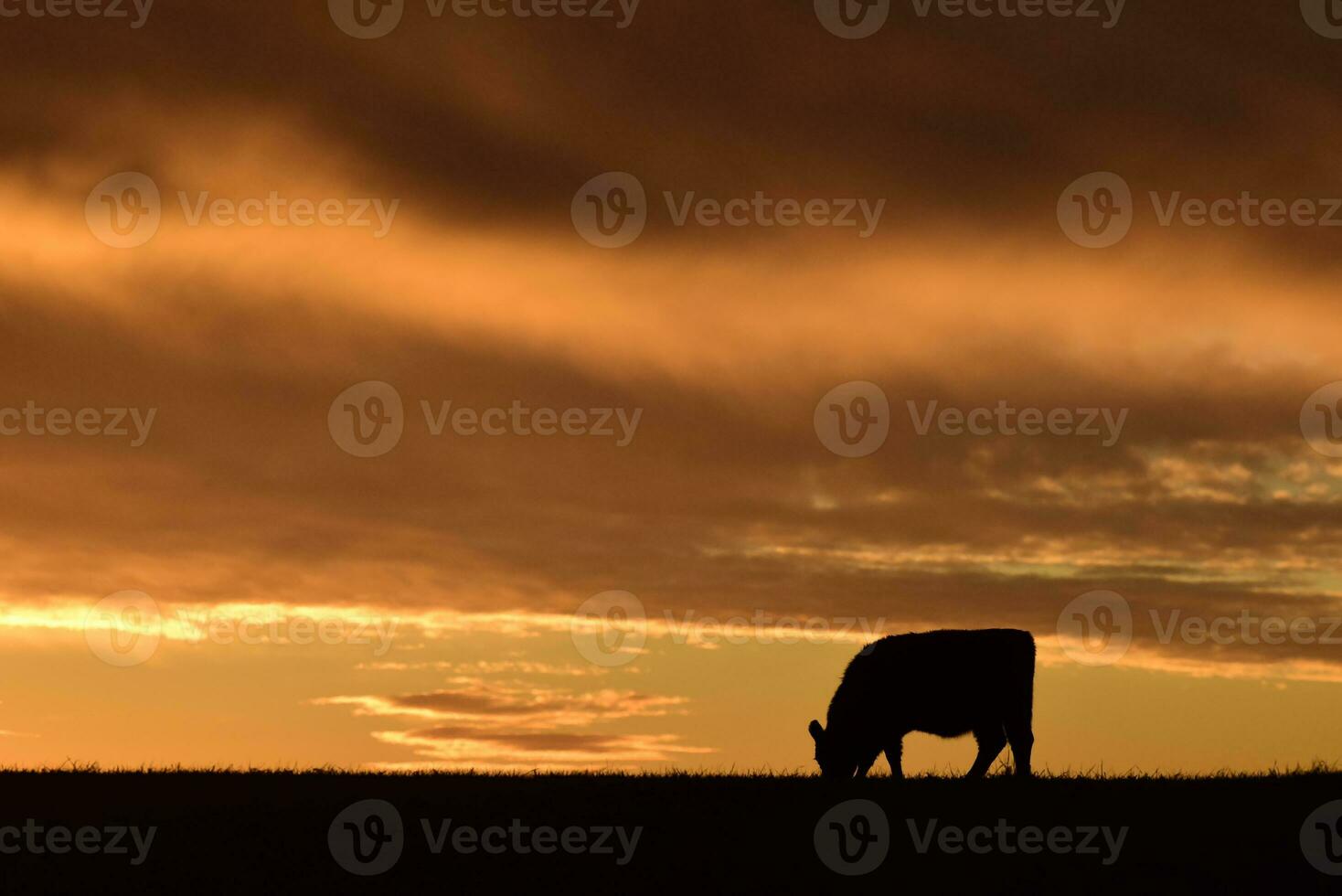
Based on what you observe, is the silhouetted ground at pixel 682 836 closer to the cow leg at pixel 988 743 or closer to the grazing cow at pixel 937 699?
the cow leg at pixel 988 743

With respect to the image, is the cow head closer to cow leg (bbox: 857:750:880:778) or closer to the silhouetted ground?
cow leg (bbox: 857:750:880:778)

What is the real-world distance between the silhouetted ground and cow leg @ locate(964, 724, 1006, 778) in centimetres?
509

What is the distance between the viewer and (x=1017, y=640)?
89.4ft

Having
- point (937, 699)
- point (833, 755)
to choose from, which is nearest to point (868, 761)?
point (833, 755)

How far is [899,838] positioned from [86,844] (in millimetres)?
9228

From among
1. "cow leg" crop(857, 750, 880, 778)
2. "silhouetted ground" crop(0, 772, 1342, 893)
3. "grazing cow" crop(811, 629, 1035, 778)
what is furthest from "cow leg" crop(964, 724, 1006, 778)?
"silhouetted ground" crop(0, 772, 1342, 893)


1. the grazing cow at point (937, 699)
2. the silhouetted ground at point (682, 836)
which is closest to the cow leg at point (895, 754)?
the grazing cow at point (937, 699)

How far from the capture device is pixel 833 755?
27406 mm

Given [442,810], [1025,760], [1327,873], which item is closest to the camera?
[1327,873]

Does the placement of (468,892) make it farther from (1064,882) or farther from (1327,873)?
(1327,873)

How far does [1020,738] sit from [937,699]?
5.33 feet

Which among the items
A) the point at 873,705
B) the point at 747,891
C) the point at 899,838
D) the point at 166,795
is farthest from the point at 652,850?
the point at 873,705

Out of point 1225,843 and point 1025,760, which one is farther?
point 1025,760

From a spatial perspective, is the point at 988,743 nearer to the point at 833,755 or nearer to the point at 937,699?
the point at 937,699
